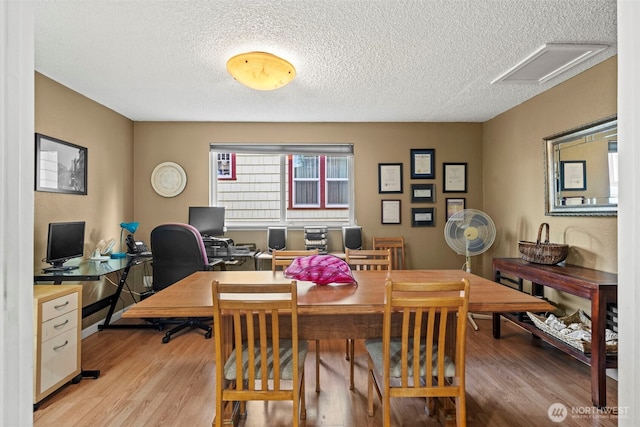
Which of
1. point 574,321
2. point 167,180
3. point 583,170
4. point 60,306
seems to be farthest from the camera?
point 167,180

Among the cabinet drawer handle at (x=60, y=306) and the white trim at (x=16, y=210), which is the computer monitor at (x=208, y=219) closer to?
the cabinet drawer handle at (x=60, y=306)

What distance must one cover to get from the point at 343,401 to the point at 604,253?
2329 millimetres

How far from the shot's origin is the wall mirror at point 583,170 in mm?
2562

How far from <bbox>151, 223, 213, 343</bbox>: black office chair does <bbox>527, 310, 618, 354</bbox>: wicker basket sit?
2.79 meters

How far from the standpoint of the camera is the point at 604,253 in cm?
265

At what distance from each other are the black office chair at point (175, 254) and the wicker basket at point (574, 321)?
110 inches

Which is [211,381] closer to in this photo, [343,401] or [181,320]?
[343,401]

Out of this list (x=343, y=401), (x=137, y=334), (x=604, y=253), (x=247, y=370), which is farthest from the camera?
(x=137, y=334)

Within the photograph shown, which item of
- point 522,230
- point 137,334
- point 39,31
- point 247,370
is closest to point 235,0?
point 39,31

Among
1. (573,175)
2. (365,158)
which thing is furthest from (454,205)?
(573,175)

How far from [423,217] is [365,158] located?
3.66 feet

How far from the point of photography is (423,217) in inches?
178

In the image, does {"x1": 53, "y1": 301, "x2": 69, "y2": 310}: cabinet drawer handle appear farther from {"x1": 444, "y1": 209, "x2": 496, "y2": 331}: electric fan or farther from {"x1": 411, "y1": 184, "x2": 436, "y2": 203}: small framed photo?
{"x1": 411, "y1": 184, "x2": 436, "y2": 203}: small framed photo

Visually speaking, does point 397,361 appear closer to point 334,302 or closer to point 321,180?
point 334,302
